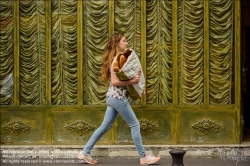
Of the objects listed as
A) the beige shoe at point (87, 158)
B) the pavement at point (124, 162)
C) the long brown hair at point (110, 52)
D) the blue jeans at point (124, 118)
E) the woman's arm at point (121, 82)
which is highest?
the long brown hair at point (110, 52)

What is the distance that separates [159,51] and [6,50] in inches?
107

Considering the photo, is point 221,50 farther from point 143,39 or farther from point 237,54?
point 143,39

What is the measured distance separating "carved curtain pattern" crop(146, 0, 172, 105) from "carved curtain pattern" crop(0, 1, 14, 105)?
7.94 feet

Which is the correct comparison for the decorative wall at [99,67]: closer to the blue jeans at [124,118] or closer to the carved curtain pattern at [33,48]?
the carved curtain pattern at [33,48]

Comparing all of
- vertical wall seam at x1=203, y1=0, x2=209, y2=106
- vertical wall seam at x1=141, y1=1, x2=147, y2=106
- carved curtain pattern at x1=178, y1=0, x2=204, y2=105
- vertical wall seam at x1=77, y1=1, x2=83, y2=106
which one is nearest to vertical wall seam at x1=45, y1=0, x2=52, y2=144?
vertical wall seam at x1=77, y1=1, x2=83, y2=106

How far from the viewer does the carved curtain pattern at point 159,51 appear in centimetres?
857

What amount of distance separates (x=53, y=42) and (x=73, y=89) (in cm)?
90

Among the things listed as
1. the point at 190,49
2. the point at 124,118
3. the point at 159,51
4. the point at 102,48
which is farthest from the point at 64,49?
the point at 190,49

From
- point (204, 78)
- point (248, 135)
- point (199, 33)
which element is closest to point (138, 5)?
point (199, 33)

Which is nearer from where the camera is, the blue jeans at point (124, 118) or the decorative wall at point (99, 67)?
the blue jeans at point (124, 118)

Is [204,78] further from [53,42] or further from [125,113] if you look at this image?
[53,42]

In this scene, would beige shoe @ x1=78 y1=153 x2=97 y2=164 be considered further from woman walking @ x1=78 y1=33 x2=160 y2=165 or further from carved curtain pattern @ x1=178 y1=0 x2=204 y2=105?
carved curtain pattern @ x1=178 y1=0 x2=204 y2=105

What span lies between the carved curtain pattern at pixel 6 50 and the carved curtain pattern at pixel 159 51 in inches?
95.3

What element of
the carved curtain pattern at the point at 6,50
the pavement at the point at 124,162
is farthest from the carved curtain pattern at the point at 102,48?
the pavement at the point at 124,162
